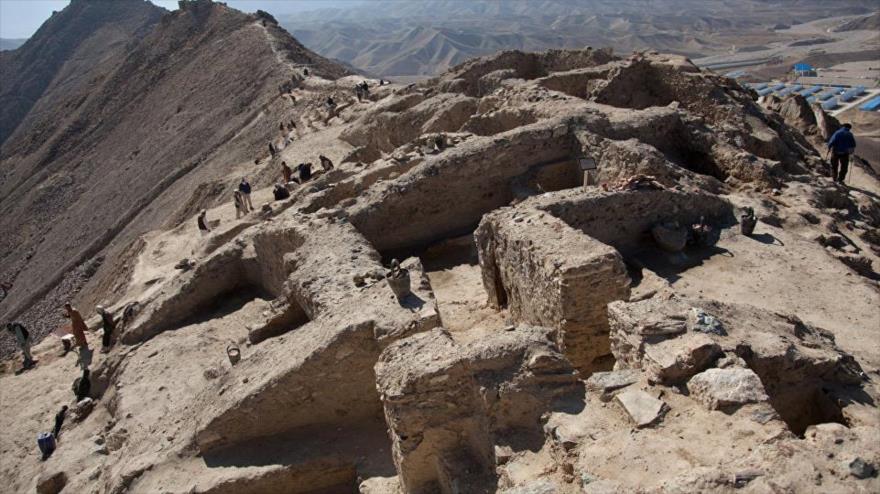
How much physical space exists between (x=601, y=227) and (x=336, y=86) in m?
29.9

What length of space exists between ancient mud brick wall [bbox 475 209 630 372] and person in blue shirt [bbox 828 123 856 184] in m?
10.3

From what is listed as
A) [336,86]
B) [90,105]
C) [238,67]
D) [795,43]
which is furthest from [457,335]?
[795,43]

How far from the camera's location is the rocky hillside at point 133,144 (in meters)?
31.5

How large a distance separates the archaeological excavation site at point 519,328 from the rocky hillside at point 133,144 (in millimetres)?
10929

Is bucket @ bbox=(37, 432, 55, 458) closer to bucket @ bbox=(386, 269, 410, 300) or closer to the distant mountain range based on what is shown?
bucket @ bbox=(386, 269, 410, 300)

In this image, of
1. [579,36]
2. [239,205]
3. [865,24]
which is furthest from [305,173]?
[579,36]

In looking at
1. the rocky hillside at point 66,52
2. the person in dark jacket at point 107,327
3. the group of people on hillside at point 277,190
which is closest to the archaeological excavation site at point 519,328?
the person in dark jacket at point 107,327

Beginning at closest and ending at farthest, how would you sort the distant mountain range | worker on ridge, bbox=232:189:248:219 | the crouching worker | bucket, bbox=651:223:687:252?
bucket, bbox=651:223:687:252, the crouching worker, worker on ridge, bbox=232:189:248:219, the distant mountain range

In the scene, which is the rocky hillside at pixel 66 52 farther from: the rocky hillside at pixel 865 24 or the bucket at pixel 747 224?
the rocky hillside at pixel 865 24

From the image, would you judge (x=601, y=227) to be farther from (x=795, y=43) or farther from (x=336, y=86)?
(x=795, y=43)

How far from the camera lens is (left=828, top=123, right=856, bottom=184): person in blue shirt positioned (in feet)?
48.9

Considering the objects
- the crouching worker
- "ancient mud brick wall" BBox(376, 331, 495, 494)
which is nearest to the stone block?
"ancient mud brick wall" BBox(376, 331, 495, 494)

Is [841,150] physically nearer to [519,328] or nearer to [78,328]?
[519,328]

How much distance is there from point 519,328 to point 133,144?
49.2 metres
